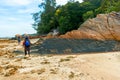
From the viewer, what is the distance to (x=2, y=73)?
626 inches

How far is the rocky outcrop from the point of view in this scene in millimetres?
23828

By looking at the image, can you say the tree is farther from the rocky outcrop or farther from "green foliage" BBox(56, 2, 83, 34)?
the rocky outcrop

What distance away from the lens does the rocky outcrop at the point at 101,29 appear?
23828mm

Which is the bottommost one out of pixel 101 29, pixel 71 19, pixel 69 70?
pixel 69 70

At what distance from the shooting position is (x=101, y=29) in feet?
79.7

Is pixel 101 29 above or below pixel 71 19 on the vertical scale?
below

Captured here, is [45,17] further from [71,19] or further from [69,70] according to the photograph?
[69,70]

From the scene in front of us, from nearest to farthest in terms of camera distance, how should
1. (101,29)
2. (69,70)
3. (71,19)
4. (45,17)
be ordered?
1. (69,70)
2. (101,29)
3. (71,19)
4. (45,17)

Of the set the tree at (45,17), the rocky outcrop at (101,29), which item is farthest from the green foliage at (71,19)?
the rocky outcrop at (101,29)

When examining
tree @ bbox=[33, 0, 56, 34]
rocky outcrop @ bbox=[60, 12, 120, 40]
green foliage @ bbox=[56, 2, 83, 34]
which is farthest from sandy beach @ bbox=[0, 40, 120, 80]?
tree @ bbox=[33, 0, 56, 34]

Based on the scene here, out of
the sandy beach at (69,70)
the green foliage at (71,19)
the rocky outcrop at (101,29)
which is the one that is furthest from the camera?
the green foliage at (71,19)

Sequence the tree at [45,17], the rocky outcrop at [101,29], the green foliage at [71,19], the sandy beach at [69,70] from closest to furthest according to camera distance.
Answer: the sandy beach at [69,70] < the rocky outcrop at [101,29] < the green foliage at [71,19] < the tree at [45,17]

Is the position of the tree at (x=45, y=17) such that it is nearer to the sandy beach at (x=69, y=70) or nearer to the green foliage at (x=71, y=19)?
the green foliage at (x=71, y=19)

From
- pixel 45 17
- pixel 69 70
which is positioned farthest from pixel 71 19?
pixel 69 70
